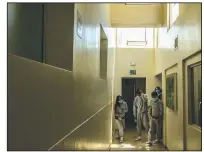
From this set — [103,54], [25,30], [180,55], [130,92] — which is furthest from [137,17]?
[25,30]

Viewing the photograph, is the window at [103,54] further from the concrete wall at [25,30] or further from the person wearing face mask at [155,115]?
the concrete wall at [25,30]

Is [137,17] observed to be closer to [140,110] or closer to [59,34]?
[140,110]

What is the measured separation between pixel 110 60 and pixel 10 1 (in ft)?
11.2

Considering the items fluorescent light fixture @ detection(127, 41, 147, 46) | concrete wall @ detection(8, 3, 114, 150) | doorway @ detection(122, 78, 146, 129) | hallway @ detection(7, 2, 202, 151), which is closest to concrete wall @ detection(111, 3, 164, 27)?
hallway @ detection(7, 2, 202, 151)

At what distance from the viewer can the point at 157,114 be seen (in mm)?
3947

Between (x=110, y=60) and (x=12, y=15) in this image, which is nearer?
(x=12, y=15)

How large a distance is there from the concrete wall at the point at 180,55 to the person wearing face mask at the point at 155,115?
0.15 m

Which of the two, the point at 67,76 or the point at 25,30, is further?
the point at 67,76

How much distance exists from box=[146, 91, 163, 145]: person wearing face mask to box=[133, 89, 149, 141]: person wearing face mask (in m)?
0.13

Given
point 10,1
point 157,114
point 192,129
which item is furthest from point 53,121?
point 157,114

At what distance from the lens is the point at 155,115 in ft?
12.6

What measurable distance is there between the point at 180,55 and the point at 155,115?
1.01 metres
